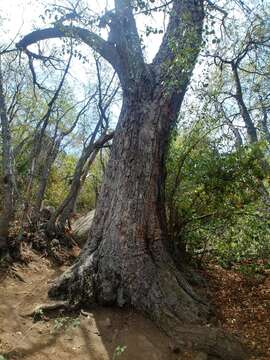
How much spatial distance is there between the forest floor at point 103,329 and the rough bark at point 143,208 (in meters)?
0.26

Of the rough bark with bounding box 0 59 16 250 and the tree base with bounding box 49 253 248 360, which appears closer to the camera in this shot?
the tree base with bounding box 49 253 248 360

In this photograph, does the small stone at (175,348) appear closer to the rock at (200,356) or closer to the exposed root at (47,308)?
the rock at (200,356)

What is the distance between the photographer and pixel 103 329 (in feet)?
15.7

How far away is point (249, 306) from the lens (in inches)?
226

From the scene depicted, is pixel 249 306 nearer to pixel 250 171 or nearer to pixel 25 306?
pixel 250 171

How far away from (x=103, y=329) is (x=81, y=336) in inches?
13.6

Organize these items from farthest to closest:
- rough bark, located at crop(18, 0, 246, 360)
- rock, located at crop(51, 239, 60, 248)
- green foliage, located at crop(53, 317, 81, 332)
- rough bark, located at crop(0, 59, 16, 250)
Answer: rock, located at crop(51, 239, 60, 248) < rough bark, located at crop(0, 59, 16, 250) < rough bark, located at crop(18, 0, 246, 360) < green foliage, located at crop(53, 317, 81, 332)

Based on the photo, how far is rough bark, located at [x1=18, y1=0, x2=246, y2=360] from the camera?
4.96 m

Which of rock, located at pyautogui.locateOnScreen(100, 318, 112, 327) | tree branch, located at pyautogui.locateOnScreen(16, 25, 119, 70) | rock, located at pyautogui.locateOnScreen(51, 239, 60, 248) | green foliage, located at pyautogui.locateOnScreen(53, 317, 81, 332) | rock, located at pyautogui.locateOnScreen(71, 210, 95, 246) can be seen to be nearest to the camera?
green foliage, located at pyautogui.locateOnScreen(53, 317, 81, 332)

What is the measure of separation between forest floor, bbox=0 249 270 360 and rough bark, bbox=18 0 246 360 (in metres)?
0.26

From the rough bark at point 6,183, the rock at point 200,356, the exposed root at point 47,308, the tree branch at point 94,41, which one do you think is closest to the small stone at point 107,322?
the exposed root at point 47,308

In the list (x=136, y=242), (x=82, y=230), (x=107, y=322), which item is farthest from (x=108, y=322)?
(x=82, y=230)

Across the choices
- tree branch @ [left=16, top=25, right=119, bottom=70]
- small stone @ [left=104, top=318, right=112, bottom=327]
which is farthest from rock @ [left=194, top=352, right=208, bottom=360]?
tree branch @ [left=16, top=25, right=119, bottom=70]

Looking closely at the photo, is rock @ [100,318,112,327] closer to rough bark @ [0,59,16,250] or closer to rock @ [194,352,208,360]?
rock @ [194,352,208,360]
